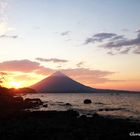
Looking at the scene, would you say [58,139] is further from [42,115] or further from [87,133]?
[42,115]

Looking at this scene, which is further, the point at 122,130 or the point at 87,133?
the point at 122,130

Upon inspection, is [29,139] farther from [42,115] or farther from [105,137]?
[42,115]

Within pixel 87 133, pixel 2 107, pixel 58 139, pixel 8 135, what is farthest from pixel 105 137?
pixel 2 107

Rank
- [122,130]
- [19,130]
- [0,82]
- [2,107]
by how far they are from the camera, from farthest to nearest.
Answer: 1. [0,82]
2. [2,107]
3. [122,130]
4. [19,130]

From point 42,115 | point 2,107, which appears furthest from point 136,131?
point 2,107

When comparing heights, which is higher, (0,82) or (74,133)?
(0,82)

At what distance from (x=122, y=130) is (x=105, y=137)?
16.0ft

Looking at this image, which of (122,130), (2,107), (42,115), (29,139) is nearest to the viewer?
(29,139)

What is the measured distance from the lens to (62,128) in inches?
1192

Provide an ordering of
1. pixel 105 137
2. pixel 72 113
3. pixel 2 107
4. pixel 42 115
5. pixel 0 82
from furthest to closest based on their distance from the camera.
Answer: pixel 0 82 < pixel 2 107 < pixel 72 113 < pixel 42 115 < pixel 105 137

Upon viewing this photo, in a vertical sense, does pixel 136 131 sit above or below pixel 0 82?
below

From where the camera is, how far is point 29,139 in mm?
24047

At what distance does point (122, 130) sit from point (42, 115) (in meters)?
17.1

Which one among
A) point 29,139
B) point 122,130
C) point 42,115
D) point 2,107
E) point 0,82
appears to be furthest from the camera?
point 0,82
